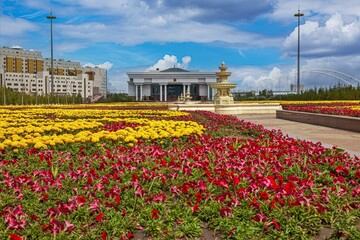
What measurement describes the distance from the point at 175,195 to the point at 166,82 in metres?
83.3

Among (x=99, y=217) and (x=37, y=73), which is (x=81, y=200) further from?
(x=37, y=73)

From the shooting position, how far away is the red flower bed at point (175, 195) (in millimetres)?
3230

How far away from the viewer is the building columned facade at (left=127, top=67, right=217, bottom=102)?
8694 cm

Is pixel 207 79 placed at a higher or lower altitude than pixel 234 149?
higher

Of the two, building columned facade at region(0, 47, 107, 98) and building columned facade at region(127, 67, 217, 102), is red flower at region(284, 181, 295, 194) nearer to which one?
building columned facade at region(127, 67, 217, 102)

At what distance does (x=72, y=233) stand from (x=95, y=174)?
1.46m

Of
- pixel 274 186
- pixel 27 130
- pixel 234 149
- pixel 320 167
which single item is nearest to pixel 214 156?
pixel 234 149

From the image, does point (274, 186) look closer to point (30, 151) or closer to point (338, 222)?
point (338, 222)

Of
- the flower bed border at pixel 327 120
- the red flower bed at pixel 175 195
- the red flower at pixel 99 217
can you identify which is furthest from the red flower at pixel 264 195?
the flower bed border at pixel 327 120

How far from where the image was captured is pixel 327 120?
15.2 meters

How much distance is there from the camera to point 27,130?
793 centimetres

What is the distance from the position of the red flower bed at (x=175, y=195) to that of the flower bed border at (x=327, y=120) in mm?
7957

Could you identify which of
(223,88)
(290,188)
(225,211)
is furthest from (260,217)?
(223,88)

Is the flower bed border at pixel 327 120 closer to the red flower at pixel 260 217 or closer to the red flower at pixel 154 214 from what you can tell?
the red flower at pixel 260 217
